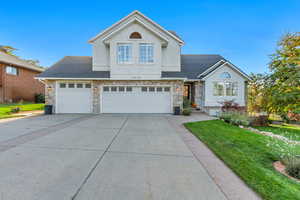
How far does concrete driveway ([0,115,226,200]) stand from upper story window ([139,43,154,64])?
7.60 metres

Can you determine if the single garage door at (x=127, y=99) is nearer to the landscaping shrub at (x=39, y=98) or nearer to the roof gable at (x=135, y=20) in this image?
the roof gable at (x=135, y=20)

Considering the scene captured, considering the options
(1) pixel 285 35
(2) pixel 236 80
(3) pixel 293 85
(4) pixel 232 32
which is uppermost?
(4) pixel 232 32

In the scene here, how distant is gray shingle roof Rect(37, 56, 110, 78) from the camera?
1064cm

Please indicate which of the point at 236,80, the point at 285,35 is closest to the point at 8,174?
the point at 285,35

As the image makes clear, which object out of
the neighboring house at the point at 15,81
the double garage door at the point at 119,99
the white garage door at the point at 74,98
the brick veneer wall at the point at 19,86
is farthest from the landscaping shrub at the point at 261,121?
the brick veneer wall at the point at 19,86

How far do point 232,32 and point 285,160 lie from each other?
1837 centimetres

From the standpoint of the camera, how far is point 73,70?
11.3 meters

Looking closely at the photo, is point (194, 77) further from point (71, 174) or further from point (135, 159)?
point (71, 174)

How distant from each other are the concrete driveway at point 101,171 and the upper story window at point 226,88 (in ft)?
32.0

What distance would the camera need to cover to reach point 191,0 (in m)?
12.3

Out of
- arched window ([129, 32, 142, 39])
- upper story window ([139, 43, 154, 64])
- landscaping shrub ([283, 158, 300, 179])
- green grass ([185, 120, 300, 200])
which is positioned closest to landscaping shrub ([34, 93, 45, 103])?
arched window ([129, 32, 142, 39])

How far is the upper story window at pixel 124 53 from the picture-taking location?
1067 centimetres

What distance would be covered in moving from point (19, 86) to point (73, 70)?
1371cm

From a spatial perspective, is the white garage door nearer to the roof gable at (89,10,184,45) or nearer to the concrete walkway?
the roof gable at (89,10,184,45)
